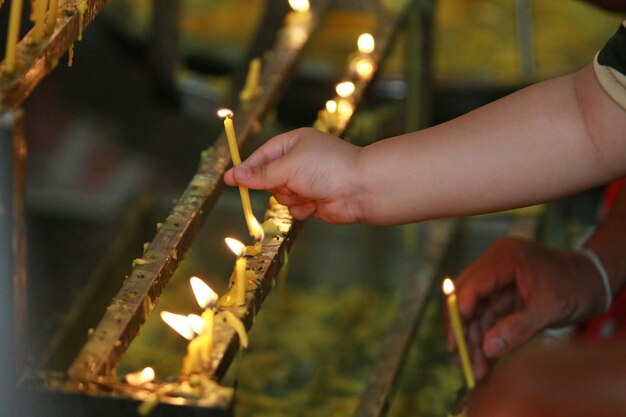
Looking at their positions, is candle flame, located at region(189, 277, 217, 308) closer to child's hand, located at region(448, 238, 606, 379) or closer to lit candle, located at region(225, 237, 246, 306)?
lit candle, located at region(225, 237, 246, 306)

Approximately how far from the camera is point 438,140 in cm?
121

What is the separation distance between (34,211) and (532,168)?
3.69 ft

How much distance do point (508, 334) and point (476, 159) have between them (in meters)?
0.30

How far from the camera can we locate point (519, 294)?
4.92ft

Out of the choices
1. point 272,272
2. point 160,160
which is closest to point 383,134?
point 160,160

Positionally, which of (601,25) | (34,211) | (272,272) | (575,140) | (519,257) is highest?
(34,211)

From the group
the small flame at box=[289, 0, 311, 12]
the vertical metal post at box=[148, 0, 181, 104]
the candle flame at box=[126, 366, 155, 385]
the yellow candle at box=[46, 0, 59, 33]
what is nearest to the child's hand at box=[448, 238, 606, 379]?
the small flame at box=[289, 0, 311, 12]

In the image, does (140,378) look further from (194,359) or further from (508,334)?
(508,334)

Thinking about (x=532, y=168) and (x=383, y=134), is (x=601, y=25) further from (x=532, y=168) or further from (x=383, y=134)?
(x=532, y=168)

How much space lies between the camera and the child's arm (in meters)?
1.18

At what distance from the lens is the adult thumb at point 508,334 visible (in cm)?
140

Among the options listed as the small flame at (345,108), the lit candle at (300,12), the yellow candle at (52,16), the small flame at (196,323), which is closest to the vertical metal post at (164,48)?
the lit candle at (300,12)

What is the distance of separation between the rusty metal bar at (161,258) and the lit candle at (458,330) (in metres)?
0.30

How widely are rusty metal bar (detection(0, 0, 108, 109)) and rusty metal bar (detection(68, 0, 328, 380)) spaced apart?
0.20 m
